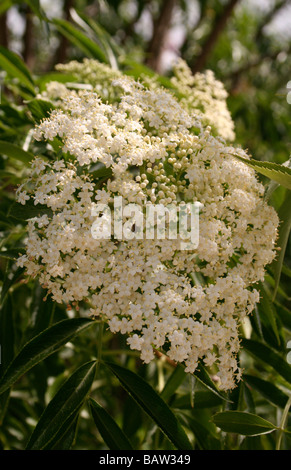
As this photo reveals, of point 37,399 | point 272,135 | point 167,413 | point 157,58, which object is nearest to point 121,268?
point 167,413

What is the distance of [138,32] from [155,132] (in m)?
3.75

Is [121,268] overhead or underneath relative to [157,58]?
underneath

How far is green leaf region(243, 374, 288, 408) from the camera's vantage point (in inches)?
44.1

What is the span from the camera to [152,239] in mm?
872

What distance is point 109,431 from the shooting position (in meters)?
0.98

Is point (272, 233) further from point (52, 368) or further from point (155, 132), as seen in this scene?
point (52, 368)

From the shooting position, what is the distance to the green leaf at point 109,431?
3.19ft

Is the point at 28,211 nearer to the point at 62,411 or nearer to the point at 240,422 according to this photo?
the point at 62,411

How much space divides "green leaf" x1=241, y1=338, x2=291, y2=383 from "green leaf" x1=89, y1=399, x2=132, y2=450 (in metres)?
0.37

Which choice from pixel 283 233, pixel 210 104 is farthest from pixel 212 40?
pixel 283 233

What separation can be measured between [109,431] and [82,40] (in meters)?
1.25

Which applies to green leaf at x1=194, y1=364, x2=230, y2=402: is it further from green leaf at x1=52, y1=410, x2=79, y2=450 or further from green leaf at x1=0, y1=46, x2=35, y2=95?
green leaf at x1=0, y1=46, x2=35, y2=95

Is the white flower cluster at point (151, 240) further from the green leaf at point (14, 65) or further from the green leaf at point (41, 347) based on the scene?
the green leaf at point (14, 65)

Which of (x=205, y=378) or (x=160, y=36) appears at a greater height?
(x=160, y=36)
